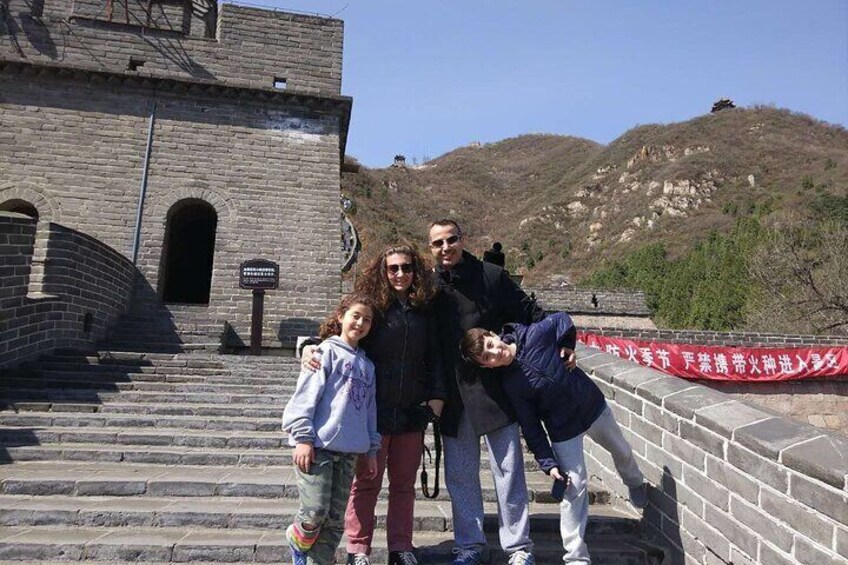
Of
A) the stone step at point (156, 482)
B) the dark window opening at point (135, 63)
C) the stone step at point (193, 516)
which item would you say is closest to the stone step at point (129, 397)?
the stone step at point (156, 482)

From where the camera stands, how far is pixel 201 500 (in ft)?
12.4

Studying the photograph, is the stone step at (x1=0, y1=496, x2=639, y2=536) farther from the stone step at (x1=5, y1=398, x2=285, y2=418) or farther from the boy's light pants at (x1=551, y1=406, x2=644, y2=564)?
the stone step at (x1=5, y1=398, x2=285, y2=418)

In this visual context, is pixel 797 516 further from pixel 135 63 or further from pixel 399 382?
pixel 135 63

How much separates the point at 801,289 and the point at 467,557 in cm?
1956

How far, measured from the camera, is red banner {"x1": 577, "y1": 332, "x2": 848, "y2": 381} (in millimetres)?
10242

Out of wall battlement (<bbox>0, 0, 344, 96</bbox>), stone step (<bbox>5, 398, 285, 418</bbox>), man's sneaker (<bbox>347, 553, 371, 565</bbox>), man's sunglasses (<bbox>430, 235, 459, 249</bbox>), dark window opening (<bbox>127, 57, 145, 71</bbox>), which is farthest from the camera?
dark window opening (<bbox>127, 57, 145, 71</bbox>)

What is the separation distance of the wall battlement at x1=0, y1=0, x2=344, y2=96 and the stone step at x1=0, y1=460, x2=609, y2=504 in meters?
9.45

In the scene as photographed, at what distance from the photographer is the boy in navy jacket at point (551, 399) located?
2.79 metres

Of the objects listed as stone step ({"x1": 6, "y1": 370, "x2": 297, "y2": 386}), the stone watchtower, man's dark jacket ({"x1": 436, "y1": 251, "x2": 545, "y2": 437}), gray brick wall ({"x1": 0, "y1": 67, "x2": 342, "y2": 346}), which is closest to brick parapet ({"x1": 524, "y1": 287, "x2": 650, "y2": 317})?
gray brick wall ({"x1": 0, "y1": 67, "x2": 342, "y2": 346})

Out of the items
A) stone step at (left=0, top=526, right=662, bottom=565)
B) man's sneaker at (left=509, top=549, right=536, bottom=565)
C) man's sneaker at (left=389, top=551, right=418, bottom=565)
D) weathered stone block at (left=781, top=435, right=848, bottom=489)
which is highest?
weathered stone block at (left=781, top=435, right=848, bottom=489)

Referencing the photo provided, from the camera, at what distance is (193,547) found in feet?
10.3

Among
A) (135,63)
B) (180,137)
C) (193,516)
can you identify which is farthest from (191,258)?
(193,516)

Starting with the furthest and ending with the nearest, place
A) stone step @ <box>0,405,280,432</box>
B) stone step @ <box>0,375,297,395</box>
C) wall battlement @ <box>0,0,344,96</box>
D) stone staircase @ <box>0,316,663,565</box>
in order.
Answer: wall battlement @ <box>0,0,344,96</box>, stone step @ <box>0,375,297,395</box>, stone step @ <box>0,405,280,432</box>, stone staircase @ <box>0,316,663,565</box>

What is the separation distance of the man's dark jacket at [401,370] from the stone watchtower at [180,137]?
25.8ft
